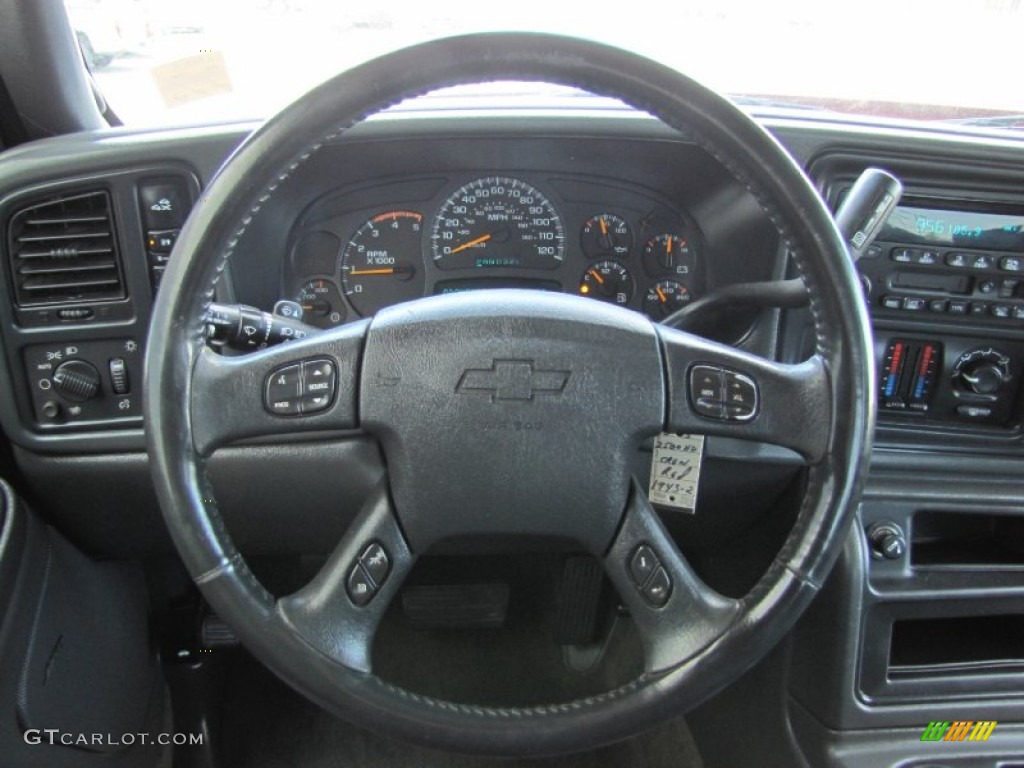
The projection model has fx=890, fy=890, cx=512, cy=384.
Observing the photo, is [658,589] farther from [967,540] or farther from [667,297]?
[967,540]

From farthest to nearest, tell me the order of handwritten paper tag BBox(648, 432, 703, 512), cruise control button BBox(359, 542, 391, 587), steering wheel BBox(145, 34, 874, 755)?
handwritten paper tag BBox(648, 432, 703, 512)
cruise control button BBox(359, 542, 391, 587)
steering wheel BBox(145, 34, 874, 755)

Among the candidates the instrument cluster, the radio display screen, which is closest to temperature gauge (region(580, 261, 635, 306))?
the instrument cluster

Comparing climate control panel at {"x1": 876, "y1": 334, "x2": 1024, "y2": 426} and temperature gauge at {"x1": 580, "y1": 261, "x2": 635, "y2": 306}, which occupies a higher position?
temperature gauge at {"x1": 580, "y1": 261, "x2": 635, "y2": 306}

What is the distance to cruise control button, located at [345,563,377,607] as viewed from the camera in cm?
95

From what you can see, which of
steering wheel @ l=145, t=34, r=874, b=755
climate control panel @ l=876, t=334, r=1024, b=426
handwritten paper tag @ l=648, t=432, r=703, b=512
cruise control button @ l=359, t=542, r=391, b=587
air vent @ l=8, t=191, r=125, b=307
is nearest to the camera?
steering wheel @ l=145, t=34, r=874, b=755

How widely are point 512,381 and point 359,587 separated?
0.28 meters

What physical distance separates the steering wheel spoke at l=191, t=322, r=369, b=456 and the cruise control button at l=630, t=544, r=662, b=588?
0.35 metres

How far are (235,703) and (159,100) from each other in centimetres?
130

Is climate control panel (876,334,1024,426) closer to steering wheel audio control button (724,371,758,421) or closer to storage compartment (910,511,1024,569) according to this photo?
storage compartment (910,511,1024,569)


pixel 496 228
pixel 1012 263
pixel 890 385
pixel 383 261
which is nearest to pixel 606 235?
pixel 496 228

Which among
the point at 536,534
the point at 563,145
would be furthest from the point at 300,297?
the point at 536,534

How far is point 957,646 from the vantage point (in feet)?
5.11

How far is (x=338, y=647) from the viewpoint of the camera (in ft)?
3.02

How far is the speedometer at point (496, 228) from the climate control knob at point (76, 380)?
23.8 inches
